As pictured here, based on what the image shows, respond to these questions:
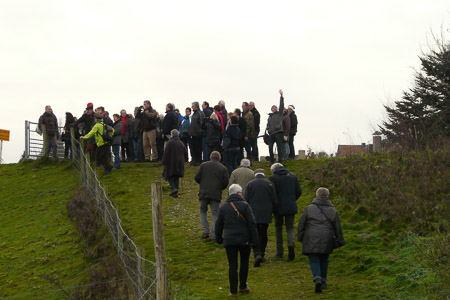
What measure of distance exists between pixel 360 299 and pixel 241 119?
1138 cm

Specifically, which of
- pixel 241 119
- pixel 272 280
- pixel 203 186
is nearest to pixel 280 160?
pixel 241 119

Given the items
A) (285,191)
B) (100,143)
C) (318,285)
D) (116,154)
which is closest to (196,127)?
(116,154)

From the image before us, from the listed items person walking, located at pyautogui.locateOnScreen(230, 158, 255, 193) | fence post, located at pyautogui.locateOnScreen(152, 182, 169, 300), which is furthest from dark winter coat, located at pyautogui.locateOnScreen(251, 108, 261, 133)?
fence post, located at pyautogui.locateOnScreen(152, 182, 169, 300)

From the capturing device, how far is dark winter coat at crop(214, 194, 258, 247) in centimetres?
1230

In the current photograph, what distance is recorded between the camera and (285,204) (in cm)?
1510

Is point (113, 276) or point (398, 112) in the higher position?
point (398, 112)

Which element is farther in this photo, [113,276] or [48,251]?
[48,251]

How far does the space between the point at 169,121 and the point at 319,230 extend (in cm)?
1265

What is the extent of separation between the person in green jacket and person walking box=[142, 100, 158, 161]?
2.28m

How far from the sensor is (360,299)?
12336 millimetres

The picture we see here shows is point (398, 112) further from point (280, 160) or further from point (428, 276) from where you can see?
point (428, 276)

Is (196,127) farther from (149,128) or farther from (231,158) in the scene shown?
(231,158)

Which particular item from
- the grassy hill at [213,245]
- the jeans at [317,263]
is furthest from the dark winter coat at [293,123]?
the jeans at [317,263]

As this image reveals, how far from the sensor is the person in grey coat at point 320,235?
1277 cm
